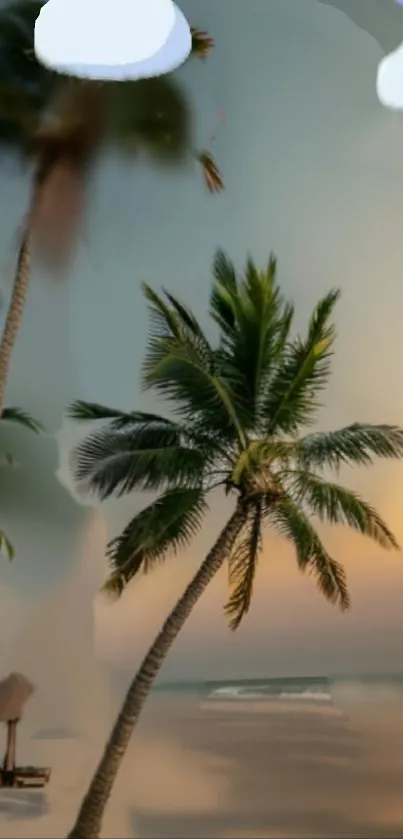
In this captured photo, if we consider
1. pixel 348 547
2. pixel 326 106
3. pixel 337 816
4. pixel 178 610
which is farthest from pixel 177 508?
pixel 326 106

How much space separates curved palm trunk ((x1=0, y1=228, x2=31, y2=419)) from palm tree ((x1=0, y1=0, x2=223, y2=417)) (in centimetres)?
5

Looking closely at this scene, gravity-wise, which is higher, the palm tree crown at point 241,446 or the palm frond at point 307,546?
the palm tree crown at point 241,446

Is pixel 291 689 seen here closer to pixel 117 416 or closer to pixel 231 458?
pixel 231 458

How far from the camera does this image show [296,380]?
5395 mm

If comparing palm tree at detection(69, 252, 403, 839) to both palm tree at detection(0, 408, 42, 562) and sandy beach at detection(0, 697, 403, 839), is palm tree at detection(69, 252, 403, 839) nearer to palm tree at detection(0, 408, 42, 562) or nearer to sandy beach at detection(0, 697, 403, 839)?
sandy beach at detection(0, 697, 403, 839)

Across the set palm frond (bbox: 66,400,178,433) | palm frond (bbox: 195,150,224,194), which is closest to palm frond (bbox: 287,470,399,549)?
palm frond (bbox: 66,400,178,433)

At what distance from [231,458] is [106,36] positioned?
346 centimetres

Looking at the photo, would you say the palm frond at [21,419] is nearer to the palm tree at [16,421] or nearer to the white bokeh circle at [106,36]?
the palm tree at [16,421]

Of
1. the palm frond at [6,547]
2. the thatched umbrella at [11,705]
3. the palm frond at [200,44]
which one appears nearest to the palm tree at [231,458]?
the thatched umbrella at [11,705]

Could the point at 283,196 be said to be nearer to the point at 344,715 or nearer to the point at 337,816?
the point at 344,715

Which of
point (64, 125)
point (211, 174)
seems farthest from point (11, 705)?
point (64, 125)

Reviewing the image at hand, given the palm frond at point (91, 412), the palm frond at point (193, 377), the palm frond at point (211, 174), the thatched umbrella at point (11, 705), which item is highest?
the palm frond at point (211, 174)

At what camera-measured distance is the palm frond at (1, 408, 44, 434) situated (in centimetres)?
615

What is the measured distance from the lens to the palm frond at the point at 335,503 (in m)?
5.41
